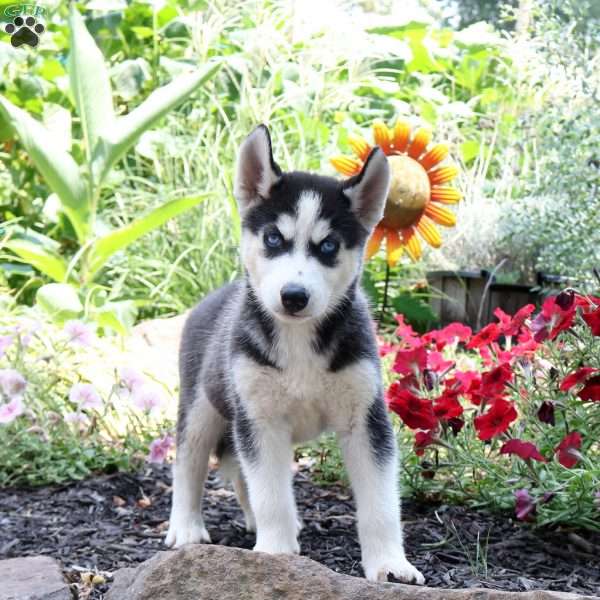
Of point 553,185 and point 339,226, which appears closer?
point 339,226

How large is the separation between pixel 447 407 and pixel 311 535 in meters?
0.77

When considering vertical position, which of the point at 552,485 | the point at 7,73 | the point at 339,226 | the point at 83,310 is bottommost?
the point at 83,310

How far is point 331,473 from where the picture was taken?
4441 mm

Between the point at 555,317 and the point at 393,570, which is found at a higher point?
the point at 555,317

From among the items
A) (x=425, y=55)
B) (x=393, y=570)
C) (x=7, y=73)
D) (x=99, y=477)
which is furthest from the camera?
(x=425, y=55)

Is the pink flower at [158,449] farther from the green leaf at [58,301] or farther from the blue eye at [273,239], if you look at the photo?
the green leaf at [58,301]

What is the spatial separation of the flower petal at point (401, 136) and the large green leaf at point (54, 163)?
7.23 ft

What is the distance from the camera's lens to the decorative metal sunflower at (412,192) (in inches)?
223

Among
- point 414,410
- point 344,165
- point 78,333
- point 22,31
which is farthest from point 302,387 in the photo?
point 344,165

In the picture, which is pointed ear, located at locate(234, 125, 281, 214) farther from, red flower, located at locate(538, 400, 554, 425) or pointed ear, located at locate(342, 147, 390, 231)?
red flower, located at locate(538, 400, 554, 425)

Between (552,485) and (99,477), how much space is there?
2.17m

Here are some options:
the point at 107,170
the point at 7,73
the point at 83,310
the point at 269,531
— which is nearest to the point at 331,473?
the point at 269,531

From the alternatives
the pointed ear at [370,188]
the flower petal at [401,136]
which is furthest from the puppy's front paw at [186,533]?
the flower petal at [401,136]

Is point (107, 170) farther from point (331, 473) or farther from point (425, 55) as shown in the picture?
point (425, 55)
